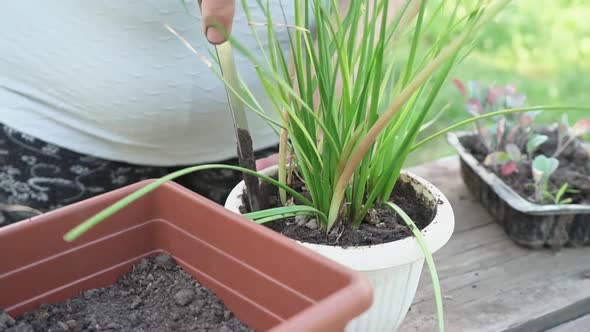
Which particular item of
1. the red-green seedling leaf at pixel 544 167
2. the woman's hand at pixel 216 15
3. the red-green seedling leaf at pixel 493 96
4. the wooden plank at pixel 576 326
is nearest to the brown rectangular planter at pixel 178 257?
the woman's hand at pixel 216 15

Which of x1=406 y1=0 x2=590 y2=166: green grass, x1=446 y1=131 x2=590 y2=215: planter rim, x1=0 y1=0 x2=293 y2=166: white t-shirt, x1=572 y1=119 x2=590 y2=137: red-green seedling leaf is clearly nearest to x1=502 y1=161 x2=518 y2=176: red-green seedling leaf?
x1=446 y1=131 x2=590 y2=215: planter rim

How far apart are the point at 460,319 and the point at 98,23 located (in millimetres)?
498

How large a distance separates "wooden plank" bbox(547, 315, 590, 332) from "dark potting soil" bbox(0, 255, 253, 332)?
372 millimetres

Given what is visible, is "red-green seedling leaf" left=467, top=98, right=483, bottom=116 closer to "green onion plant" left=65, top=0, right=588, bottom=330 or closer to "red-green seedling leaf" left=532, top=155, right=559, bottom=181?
"red-green seedling leaf" left=532, top=155, right=559, bottom=181

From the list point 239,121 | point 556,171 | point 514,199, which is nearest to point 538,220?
point 514,199

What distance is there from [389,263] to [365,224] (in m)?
0.08

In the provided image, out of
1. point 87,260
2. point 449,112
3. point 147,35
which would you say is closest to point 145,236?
point 87,260

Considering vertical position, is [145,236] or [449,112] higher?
[145,236]

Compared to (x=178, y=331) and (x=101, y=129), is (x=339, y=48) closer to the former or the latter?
(x=178, y=331)

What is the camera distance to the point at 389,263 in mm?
458

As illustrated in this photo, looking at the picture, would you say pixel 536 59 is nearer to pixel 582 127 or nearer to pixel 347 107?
pixel 582 127

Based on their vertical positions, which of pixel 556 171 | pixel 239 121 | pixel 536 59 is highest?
pixel 239 121

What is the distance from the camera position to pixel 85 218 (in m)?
0.43

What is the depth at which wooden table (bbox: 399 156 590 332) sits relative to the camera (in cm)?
62
